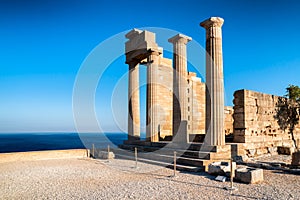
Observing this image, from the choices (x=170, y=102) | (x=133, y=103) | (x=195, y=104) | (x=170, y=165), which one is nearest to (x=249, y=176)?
(x=170, y=165)

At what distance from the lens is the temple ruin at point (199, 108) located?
1188 cm

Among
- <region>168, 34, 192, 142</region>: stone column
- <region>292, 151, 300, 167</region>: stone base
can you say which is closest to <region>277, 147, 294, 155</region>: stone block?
<region>292, 151, 300, 167</region>: stone base

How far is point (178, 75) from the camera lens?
48.8 ft

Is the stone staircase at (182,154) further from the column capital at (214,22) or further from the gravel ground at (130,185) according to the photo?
the column capital at (214,22)

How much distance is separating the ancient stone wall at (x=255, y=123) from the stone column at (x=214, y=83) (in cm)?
189

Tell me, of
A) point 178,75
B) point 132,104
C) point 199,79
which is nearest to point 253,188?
point 178,75

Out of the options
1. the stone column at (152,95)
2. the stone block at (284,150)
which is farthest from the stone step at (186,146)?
the stone block at (284,150)

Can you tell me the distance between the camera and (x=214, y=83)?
1188cm

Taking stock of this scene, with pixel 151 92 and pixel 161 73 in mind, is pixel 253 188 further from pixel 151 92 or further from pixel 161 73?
pixel 161 73

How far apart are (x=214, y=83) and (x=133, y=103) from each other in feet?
24.5

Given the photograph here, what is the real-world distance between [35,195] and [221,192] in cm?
522

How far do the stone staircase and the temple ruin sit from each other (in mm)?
50

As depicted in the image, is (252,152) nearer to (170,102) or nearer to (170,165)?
(170,165)

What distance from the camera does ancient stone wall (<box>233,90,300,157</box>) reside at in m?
13.4
